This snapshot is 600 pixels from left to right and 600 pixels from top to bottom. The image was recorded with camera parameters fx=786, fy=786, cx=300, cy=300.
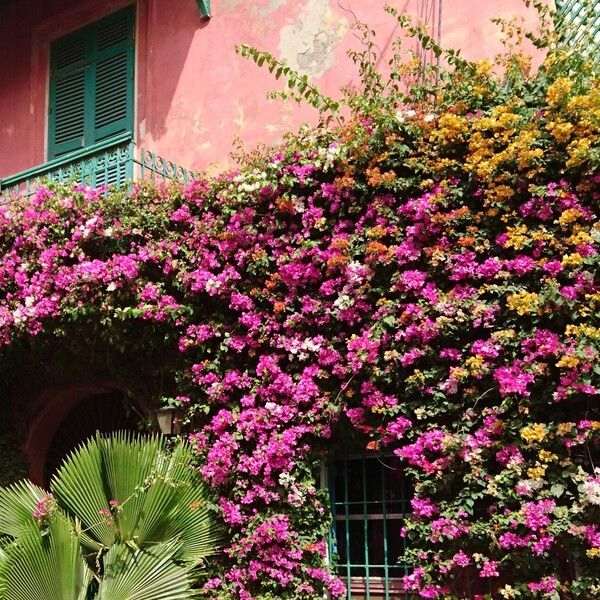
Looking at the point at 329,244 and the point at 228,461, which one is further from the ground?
the point at 329,244

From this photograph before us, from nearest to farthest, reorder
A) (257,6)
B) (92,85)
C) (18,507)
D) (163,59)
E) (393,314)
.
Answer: (393,314), (18,507), (257,6), (163,59), (92,85)

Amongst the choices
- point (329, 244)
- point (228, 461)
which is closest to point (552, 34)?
point (329, 244)

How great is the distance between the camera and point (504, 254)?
5.24 metres

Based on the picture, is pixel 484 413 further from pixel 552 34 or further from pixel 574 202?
pixel 552 34

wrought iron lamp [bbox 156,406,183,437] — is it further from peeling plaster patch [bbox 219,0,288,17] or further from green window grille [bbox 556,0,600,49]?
green window grille [bbox 556,0,600,49]

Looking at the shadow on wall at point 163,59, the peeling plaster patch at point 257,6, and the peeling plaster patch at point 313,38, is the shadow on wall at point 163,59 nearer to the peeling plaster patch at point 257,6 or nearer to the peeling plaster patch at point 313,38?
the peeling plaster patch at point 257,6

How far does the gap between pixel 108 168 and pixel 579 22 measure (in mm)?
4350

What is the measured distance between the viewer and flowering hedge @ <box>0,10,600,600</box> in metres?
4.84

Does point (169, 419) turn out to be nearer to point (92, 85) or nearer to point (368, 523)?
point (368, 523)

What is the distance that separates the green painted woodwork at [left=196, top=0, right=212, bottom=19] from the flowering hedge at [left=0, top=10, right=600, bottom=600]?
2476 mm

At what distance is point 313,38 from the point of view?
7.49 m

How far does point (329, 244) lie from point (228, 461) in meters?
1.80

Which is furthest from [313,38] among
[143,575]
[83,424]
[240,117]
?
[143,575]

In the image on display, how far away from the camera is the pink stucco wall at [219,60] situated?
696 centimetres
